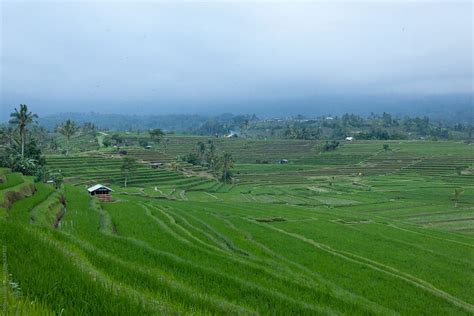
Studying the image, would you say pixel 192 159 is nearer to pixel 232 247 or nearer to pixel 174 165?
pixel 174 165

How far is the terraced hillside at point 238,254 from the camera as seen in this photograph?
743 cm

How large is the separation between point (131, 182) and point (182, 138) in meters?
66.3

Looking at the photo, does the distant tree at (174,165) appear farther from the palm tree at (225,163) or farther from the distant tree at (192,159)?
the distant tree at (192,159)

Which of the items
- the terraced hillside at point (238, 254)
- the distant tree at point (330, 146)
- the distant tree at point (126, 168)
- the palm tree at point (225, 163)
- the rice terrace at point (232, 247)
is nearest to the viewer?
the terraced hillside at point (238, 254)

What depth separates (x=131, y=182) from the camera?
59.7 metres

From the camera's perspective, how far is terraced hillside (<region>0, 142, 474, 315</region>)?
7434mm

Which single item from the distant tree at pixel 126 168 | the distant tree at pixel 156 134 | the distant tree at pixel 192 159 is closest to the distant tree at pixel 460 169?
the distant tree at pixel 192 159

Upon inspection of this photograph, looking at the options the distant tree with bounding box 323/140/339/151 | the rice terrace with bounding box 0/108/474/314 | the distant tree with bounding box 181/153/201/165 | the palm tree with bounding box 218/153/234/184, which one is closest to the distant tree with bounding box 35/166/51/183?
the rice terrace with bounding box 0/108/474/314

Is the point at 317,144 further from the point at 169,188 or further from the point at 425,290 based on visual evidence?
the point at 425,290

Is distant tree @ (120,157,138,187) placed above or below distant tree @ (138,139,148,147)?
below

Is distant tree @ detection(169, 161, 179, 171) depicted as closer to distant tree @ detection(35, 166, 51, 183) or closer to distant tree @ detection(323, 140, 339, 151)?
distant tree @ detection(35, 166, 51, 183)

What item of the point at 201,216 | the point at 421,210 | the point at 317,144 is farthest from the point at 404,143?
the point at 201,216

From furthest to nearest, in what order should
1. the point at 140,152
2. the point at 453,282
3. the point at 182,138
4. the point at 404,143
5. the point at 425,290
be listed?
the point at 182,138 → the point at 404,143 → the point at 140,152 → the point at 453,282 → the point at 425,290

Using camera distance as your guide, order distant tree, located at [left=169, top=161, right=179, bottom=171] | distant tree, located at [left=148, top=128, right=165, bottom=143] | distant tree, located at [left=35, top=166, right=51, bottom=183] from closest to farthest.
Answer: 1. distant tree, located at [left=35, top=166, right=51, bottom=183]
2. distant tree, located at [left=169, top=161, right=179, bottom=171]
3. distant tree, located at [left=148, top=128, right=165, bottom=143]
